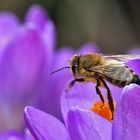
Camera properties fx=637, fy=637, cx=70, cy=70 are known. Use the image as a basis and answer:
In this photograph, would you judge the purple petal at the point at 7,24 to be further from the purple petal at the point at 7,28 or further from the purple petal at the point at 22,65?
the purple petal at the point at 22,65

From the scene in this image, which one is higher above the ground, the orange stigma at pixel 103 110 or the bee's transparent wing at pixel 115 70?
the bee's transparent wing at pixel 115 70

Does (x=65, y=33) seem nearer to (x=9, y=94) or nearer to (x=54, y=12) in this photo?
(x=54, y=12)

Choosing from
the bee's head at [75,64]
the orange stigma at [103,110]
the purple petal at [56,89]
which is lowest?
the purple petal at [56,89]

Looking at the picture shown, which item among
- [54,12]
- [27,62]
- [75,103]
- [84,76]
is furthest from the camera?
[54,12]

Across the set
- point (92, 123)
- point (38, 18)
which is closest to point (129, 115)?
point (92, 123)

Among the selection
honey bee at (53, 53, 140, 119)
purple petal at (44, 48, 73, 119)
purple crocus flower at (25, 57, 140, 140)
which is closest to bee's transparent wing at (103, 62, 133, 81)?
honey bee at (53, 53, 140, 119)

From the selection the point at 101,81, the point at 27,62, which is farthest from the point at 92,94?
the point at 27,62

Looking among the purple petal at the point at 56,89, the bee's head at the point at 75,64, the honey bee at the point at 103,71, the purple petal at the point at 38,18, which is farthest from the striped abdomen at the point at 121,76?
the purple petal at the point at 38,18
